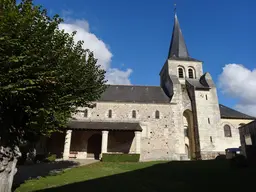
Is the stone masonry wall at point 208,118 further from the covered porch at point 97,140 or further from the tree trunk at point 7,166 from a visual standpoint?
the tree trunk at point 7,166

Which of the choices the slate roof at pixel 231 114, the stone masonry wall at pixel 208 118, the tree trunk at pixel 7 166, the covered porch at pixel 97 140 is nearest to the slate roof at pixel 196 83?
the stone masonry wall at pixel 208 118

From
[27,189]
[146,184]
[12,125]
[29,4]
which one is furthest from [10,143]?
[146,184]

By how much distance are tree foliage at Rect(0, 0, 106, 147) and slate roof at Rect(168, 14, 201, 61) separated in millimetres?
21698

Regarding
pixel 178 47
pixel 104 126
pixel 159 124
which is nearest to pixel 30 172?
pixel 104 126

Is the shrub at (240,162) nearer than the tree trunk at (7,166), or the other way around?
the tree trunk at (7,166)

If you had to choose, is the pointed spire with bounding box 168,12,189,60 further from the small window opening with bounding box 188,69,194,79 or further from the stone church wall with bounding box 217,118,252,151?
the stone church wall with bounding box 217,118,252,151

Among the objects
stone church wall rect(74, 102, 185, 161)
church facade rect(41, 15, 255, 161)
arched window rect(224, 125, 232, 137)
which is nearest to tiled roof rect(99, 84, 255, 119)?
church facade rect(41, 15, 255, 161)

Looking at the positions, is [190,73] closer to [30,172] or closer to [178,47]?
[178,47]

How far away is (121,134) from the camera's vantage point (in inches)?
888

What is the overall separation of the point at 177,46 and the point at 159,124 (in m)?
14.1

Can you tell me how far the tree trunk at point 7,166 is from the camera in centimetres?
724

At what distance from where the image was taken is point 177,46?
3073 centimetres

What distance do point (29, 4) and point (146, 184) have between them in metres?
8.38

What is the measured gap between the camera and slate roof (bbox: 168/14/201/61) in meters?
29.5
